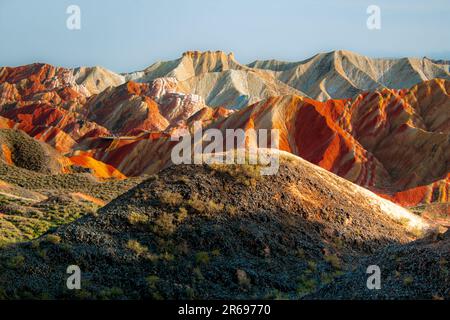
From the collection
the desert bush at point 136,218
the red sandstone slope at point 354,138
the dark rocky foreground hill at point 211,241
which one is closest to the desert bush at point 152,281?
the dark rocky foreground hill at point 211,241

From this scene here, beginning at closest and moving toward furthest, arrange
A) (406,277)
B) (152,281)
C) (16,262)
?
(406,277) → (16,262) → (152,281)

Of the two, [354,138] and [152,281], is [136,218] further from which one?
[354,138]

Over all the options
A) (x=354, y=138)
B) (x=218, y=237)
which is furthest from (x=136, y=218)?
(x=354, y=138)

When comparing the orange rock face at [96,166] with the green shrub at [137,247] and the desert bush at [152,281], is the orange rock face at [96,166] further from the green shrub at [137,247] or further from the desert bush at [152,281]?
the desert bush at [152,281]

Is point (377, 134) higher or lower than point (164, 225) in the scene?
lower

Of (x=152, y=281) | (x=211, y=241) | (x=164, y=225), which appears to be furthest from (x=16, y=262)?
(x=211, y=241)

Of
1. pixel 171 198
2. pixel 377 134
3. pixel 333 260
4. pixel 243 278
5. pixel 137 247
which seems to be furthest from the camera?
pixel 377 134

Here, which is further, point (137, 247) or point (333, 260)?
point (333, 260)

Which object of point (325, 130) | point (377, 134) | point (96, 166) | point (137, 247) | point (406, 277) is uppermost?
point (406, 277)
